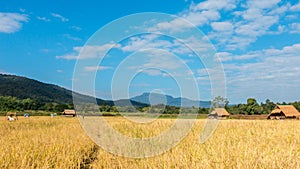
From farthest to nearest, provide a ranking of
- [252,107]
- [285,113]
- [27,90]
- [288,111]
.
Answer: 1. [27,90]
2. [252,107]
3. [288,111]
4. [285,113]

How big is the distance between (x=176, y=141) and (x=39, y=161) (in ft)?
12.5

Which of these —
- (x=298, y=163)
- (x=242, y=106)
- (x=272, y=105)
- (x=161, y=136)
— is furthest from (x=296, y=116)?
(x=298, y=163)

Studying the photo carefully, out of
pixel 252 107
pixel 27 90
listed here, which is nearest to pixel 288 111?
pixel 252 107

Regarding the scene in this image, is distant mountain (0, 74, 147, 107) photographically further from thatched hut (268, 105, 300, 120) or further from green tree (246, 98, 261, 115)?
thatched hut (268, 105, 300, 120)

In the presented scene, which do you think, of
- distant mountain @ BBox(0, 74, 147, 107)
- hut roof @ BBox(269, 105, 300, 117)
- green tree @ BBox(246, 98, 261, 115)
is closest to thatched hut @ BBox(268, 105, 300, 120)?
hut roof @ BBox(269, 105, 300, 117)

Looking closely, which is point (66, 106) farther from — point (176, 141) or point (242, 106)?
point (176, 141)

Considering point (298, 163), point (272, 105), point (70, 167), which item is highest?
point (272, 105)

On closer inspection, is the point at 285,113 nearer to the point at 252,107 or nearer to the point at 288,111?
the point at 288,111

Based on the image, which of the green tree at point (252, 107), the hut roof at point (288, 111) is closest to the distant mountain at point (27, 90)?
the green tree at point (252, 107)

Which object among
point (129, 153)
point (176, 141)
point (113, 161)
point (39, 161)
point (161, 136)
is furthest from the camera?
point (161, 136)

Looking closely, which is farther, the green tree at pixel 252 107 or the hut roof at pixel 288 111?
the green tree at pixel 252 107

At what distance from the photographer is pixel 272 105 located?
84.1 m

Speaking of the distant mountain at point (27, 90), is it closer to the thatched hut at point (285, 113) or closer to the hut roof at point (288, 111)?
the thatched hut at point (285, 113)

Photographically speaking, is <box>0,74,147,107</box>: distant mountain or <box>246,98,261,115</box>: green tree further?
<box>0,74,147,107</box>: distant mountain
